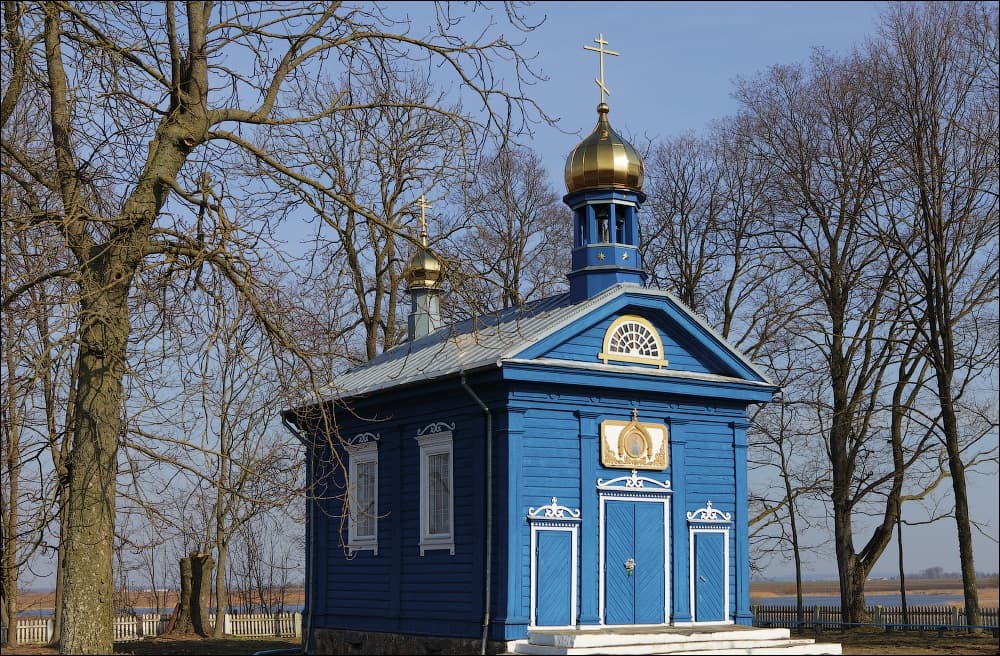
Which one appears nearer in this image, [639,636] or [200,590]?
[639,636]

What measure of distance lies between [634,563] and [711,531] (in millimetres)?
1674

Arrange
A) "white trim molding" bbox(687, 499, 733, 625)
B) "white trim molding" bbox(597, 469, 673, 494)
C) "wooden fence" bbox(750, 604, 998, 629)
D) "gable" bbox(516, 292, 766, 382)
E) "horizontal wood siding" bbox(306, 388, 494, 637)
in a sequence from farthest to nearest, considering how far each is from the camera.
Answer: "wooden fence" bbox(750, 604, 998, 629), "white trim molding" bbox(687, 499, 733, 625), "gable" bbox(516, 292, 766, 382), "white trim molding" bbox(597, 469, 673, 494), "horizontal wood siding" bbox(306, 388, 494, 637)

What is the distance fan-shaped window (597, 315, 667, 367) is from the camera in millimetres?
18641

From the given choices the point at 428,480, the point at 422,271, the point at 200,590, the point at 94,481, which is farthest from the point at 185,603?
the point at 94,481

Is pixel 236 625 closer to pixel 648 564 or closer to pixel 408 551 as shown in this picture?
pixel 408 551

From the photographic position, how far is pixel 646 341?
1906cm

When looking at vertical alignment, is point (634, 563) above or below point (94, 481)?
below

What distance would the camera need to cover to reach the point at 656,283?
3284cm

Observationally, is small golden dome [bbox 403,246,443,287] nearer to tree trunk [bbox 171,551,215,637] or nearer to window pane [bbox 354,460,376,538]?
window pane [bbox 354,460,376,538]

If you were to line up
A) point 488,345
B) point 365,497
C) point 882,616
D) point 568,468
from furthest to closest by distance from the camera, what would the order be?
point 882,616
point 365,497
point 488,345
point 568,468

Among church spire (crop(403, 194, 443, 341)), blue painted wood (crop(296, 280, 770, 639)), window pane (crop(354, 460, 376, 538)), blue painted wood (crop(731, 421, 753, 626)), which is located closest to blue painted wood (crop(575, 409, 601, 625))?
blue painted wood (crop(296, 280, 770, 639))

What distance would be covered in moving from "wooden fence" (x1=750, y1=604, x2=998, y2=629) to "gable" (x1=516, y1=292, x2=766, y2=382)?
361 inches

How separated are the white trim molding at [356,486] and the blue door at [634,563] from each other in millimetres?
4362

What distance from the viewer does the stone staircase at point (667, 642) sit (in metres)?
16.0
